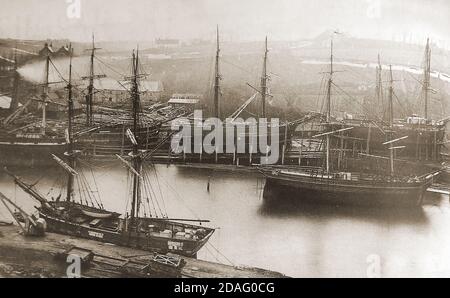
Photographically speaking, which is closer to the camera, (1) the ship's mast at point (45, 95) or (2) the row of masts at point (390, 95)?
(1) the ship's mast at point (45, 95)

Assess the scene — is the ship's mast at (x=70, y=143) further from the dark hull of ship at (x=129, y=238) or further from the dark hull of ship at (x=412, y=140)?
the dark hull of ship at (x=412, y=140)

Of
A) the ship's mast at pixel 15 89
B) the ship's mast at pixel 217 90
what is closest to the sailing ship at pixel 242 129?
the ship's mast at pixel 217 90

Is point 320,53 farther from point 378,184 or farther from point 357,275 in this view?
point 357,275

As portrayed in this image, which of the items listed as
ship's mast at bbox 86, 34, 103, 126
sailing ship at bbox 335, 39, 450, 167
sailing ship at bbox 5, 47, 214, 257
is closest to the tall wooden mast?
ship's mast at bbox 86, 34, 103, 126

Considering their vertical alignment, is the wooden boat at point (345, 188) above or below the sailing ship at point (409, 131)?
below

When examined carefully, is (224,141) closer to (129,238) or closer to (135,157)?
(135,157)

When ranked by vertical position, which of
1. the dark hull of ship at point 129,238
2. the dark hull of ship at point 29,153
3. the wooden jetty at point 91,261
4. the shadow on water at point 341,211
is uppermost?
the dark hull of ship at point 29,153

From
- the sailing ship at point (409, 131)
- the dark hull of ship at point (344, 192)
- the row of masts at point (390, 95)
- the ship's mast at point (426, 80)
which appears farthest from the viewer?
the dark hull of ship at point (344, 192)
